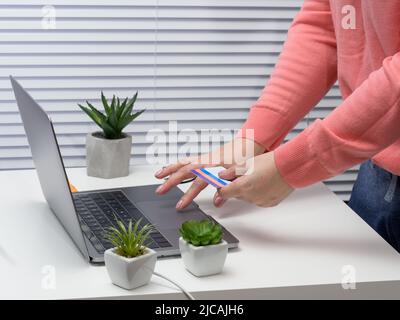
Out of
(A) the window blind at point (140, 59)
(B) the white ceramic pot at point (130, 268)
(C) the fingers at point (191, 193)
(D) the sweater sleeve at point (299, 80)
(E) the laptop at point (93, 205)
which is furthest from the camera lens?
(A) the window blind at point (140, 59)

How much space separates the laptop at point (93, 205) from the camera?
4.29ft

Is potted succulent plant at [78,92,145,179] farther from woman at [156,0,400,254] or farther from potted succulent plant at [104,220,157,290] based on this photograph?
potted succulent plant at [104,220,157,290]

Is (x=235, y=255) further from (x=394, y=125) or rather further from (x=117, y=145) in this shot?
(x=117, y=145)

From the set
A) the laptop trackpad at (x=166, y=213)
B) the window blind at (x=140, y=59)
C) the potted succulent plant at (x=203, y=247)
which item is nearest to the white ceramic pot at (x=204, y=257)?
the potted succulent plant at (x=203, y=247)

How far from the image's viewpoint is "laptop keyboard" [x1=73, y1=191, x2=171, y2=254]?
137 centimetres

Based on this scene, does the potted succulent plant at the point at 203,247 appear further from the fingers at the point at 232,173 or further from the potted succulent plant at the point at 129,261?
the fingers at the point at 232,173

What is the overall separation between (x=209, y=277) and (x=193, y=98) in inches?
55.5

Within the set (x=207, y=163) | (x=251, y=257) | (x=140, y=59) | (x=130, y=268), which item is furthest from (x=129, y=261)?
(x=140, y=59)

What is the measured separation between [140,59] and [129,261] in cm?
145

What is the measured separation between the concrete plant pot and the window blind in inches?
30.8

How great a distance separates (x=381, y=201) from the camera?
165 cm

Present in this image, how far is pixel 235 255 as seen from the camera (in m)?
1.38

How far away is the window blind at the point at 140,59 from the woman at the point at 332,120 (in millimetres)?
828
